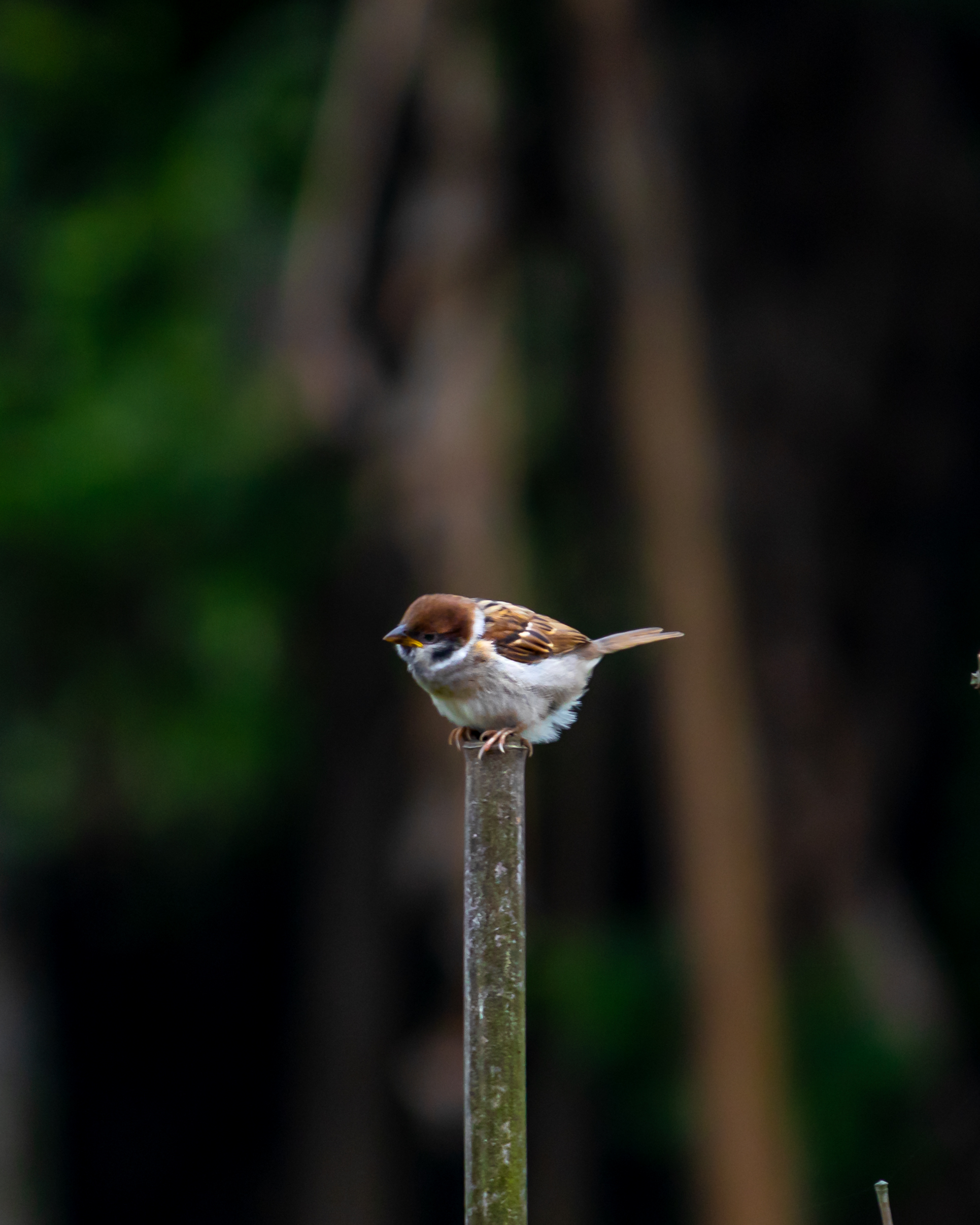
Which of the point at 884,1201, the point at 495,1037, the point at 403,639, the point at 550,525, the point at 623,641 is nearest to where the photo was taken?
the point at 884,1201

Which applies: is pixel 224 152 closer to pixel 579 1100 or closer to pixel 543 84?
pixel 543 84

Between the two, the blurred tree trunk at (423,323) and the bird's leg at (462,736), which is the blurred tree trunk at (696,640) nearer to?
the blurred tree trunk at (423,323)

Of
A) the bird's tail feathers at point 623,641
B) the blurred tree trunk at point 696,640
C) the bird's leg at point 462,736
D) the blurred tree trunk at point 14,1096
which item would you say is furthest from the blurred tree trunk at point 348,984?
the bird's leg at point 462,736

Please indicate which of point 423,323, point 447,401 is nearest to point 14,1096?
point 447,401

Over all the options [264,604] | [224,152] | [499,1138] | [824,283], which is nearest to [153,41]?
[224,152]

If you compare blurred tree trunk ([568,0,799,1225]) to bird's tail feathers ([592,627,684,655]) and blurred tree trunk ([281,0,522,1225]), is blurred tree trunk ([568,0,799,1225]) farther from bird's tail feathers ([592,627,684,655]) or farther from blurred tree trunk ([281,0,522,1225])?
bird's tail feathers ([592,627,684,655])

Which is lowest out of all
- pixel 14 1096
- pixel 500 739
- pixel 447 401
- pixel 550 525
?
pixel 14 1096

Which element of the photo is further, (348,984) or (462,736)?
(348,984)

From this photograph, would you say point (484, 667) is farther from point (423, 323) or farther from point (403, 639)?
point (423, 323)
